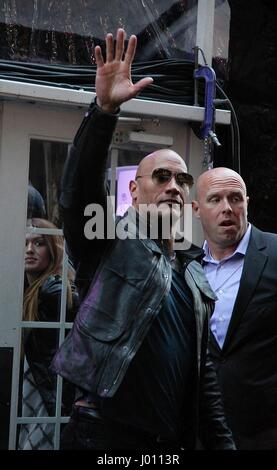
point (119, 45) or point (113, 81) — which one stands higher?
point (119, 45)

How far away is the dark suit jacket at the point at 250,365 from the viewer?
4.01 m

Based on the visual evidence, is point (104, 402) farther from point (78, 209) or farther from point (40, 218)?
point (40, 218)

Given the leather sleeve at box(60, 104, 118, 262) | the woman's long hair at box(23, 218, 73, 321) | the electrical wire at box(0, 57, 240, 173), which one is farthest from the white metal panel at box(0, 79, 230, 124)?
the leather sleeve at box(60, 104, 118, 262)

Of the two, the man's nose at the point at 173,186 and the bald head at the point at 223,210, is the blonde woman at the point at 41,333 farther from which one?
the man's nose at the point at 173,186

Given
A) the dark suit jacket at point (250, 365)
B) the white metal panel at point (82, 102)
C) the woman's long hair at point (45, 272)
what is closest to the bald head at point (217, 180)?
the dark suit jacket at point (250, 365)

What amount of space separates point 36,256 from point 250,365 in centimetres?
170

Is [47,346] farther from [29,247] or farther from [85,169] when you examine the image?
[85,169]

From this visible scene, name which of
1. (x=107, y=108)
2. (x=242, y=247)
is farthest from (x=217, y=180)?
(x=107, y=108)

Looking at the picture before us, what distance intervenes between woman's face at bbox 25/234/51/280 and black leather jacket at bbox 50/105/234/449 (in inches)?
75.5

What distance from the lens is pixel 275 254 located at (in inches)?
169

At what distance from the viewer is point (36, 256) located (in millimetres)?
5008

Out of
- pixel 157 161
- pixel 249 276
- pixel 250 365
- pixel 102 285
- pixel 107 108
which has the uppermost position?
pixel 107 108

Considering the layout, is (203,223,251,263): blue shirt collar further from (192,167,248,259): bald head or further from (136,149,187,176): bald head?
(136,149,187,176): bald head

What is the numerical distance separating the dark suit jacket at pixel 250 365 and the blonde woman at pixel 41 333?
4.38ft
